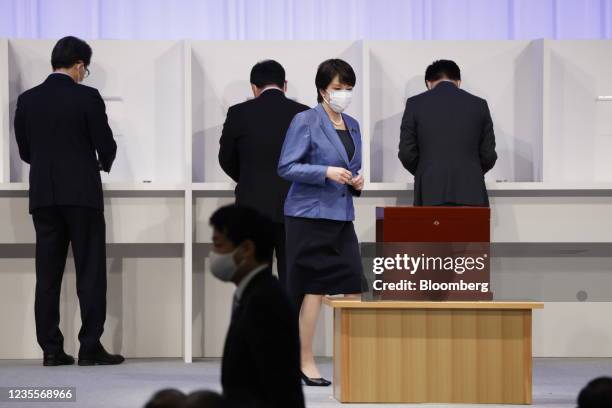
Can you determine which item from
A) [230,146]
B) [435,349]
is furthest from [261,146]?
[435,349]

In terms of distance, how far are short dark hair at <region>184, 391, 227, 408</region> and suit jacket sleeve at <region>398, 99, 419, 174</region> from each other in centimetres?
337

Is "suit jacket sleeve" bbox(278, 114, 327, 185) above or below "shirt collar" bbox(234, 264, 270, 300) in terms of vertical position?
above

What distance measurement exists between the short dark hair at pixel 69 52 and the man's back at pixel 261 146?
2.58 feet

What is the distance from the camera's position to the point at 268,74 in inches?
213

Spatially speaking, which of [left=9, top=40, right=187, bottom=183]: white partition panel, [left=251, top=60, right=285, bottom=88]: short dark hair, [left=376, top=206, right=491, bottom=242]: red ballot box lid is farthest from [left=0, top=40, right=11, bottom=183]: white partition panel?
[left=376, top=206, right=491, bottom=242]: red ballot box lid

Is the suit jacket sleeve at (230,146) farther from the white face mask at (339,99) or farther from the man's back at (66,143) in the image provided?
the white face mask at (339,99)

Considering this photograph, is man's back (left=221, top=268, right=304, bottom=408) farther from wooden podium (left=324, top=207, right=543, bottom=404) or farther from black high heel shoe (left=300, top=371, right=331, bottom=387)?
black high heel shoe (left=300, top=371, right=331, bottom=387)

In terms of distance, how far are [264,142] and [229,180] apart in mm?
797

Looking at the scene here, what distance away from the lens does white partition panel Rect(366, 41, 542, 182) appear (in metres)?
6.25

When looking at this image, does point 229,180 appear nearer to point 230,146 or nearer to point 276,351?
point 230,146

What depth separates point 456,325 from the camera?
4070mm

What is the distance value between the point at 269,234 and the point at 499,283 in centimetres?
163

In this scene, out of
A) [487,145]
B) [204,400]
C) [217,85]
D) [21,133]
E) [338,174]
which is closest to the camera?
[204,400]

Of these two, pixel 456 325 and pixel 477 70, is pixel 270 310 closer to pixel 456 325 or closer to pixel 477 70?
pixel 456 325
